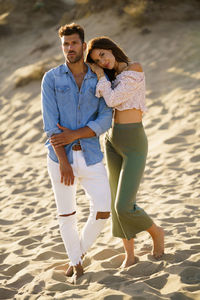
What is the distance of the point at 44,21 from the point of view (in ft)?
48.0

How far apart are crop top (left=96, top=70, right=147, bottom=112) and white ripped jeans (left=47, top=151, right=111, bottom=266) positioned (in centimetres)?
48

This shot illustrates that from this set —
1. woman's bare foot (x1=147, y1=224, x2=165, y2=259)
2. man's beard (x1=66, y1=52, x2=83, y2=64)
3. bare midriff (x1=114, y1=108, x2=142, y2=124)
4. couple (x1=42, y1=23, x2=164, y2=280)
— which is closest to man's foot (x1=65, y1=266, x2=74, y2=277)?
couple (x1=42, y1=23, x2=164, y2=280)

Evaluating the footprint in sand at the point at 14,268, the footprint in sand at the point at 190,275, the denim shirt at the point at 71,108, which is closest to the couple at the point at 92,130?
the denim shirt at the point at 71,108

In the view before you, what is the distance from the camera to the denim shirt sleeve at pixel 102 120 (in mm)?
3391

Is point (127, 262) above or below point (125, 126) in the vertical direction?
below

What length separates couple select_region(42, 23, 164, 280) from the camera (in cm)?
342

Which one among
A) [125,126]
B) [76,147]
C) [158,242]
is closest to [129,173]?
[125,126]

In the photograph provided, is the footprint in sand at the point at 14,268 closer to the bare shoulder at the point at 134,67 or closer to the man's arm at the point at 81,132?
the man's arm at the point at 81,132

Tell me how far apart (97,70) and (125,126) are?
50 cm

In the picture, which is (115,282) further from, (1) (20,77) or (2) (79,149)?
(1) (20,77)

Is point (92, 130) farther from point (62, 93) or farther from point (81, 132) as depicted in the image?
point (62, 93)

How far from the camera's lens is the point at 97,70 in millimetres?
3521

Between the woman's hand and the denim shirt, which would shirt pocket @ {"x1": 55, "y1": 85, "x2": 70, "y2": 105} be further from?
the woman's hand

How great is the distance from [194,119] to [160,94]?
4.77ft
